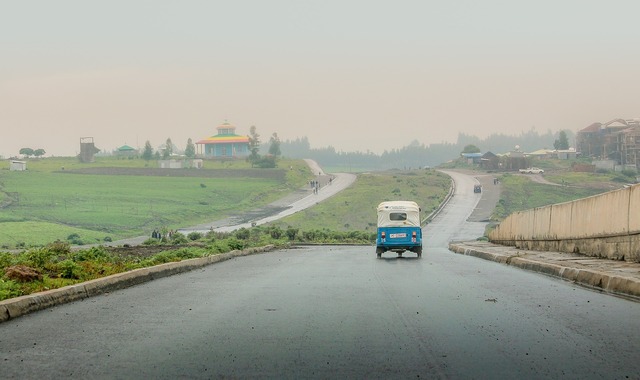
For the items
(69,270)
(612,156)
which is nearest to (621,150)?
(612,156)

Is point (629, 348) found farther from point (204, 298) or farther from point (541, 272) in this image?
point (541, 272)

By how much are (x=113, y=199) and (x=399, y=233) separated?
101441 millimetres

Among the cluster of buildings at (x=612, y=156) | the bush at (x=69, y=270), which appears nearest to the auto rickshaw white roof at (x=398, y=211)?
the bush at (x=69, y=270)

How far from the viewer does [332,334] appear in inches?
410

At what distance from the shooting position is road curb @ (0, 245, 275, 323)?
42.1ft

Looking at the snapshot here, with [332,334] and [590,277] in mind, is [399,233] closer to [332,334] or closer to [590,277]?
[590,277]

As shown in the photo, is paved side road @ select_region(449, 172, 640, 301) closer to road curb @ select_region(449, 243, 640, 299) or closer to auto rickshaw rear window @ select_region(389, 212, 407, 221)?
road curb @ select_region(449, 243, 640, 299)

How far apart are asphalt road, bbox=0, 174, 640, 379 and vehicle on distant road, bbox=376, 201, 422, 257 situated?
19.9 meters

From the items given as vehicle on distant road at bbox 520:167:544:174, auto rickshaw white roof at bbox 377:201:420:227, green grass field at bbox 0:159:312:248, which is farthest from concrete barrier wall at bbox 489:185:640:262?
vehicle on distant road at bbox 520:167:544:174

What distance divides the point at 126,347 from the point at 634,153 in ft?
575

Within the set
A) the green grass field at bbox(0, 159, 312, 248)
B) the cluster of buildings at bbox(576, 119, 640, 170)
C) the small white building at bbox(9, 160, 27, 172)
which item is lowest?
the green grass field at bbox(0, 159, 312, 248)

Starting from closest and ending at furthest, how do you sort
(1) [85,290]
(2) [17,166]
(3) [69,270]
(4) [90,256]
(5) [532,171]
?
1. (1) [85,290]
2. (3) [69,270]
3. (4) [90,256]
4. (2) [17,166]
5. (5) [532,171]

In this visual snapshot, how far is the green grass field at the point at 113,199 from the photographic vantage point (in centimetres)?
10169

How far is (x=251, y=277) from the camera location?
68.8ft
